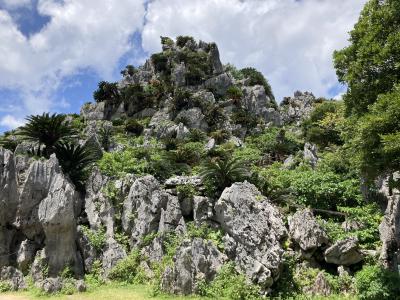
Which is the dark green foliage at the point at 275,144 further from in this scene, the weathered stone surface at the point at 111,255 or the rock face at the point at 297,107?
the weathered stone surface at the point at 111,255

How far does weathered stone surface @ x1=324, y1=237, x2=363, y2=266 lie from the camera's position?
1452 cm

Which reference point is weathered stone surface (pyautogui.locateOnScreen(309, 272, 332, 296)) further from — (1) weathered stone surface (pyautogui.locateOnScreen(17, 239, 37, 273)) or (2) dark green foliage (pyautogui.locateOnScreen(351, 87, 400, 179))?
(1) weathered stone surface (pyautogui.locateOnScreen(17, 239, 37, 273))

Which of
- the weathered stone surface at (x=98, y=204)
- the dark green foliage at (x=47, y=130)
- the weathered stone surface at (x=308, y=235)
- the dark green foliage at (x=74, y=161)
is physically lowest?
the weathered stone surface at (x=308, y=235)

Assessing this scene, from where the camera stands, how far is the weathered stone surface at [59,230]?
53.8ft

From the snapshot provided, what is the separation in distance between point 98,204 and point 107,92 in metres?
34.0

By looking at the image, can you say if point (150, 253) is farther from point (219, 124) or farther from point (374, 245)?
point (219, 124)

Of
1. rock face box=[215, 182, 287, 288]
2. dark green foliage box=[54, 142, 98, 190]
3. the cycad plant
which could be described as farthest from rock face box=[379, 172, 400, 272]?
dark green foliage box=[54, 142, 98, 190]

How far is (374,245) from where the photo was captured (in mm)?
15242

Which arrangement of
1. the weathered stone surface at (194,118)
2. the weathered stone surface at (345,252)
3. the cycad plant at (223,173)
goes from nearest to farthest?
the weathered stone surface at (345,252) → the cycad plant at (223,173) → the weathered stone surface at (194,118)

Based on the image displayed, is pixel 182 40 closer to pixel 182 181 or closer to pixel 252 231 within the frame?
pixel 182 181

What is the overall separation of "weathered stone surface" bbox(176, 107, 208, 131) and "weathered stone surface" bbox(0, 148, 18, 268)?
23.9 m

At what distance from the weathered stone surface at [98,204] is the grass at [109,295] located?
155 inches

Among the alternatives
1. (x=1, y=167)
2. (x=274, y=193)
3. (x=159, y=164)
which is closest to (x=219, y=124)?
(x=159, y=164)

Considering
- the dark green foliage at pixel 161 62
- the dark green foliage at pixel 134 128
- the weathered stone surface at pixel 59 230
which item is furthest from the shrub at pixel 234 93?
the weathered stone surface at pixel 59 230
